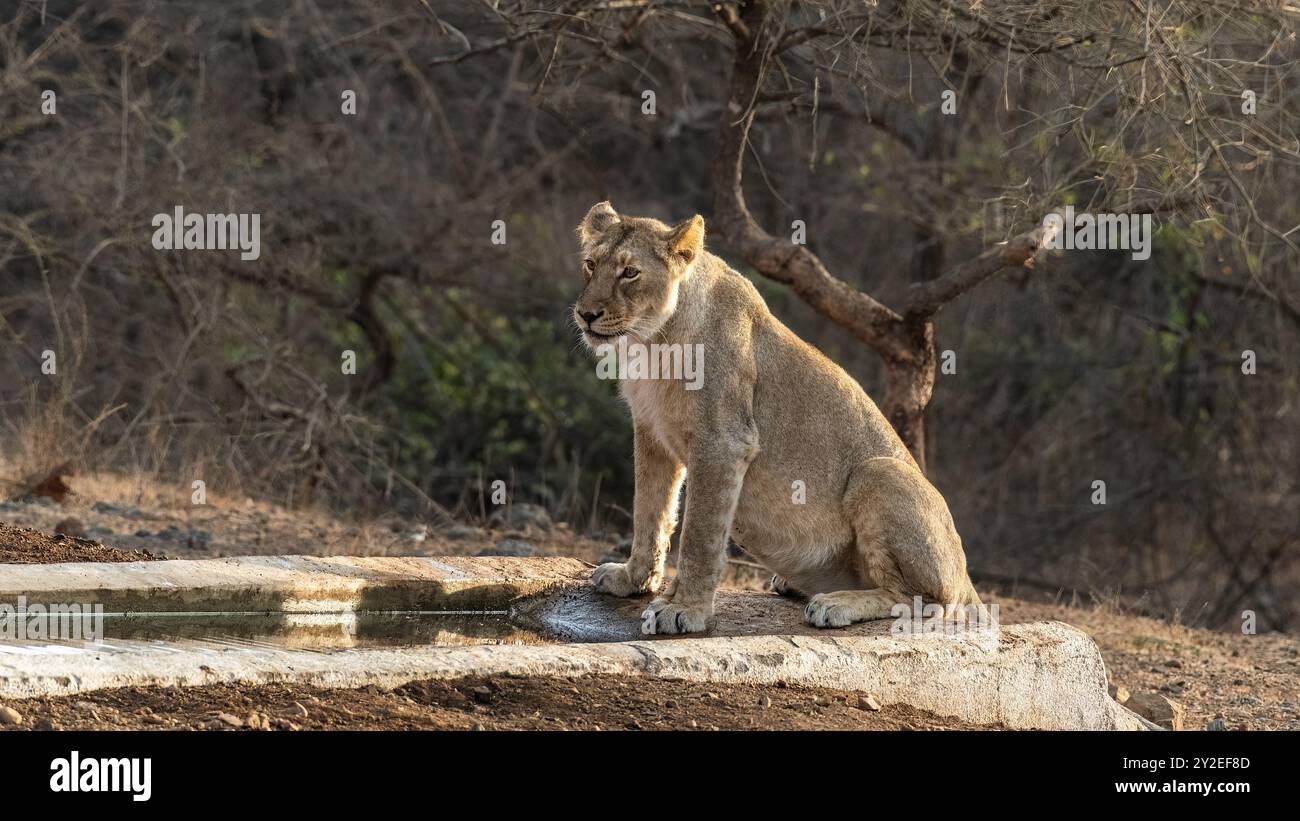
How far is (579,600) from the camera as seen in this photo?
6.86m

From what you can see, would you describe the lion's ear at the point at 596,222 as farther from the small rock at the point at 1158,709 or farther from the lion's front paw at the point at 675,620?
the small rock at the point at 1158,709

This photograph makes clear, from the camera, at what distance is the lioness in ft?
20.4

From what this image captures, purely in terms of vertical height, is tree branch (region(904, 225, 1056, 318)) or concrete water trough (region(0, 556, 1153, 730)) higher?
tree branch (region(904, 225, 1056, 318))

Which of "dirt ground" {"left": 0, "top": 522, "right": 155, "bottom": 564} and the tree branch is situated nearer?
"dirt ground" {"left": 0, "top": 522, "right": 155, "bottom": 564}

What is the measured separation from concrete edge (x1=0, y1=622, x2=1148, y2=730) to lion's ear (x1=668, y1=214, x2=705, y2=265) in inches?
64.9

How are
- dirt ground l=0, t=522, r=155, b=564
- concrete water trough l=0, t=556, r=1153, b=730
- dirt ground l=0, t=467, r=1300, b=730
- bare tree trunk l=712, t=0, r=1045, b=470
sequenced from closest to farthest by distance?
dirt ground l=0, t=467, r=1300, b=730 < concrete water trough l=0, t=556, r=1153, b=730 < dirt ground l=0, t=522, r=155, b=564 < bare tree trunk l=712, t=0, r=1045, b=470

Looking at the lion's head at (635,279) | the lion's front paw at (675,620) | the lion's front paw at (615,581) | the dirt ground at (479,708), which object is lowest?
the dirt ground at (479,708)

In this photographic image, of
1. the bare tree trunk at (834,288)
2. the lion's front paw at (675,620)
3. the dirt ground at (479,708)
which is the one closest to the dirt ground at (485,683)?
the dirt ground at (479,708)

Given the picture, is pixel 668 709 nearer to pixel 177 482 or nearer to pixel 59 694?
pixel 59 694

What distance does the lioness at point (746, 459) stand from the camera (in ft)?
20.4

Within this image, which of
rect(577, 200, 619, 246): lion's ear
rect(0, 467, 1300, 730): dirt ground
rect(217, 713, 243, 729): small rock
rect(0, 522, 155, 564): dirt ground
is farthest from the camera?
rect(0, 522, 155, 564): dirt ground

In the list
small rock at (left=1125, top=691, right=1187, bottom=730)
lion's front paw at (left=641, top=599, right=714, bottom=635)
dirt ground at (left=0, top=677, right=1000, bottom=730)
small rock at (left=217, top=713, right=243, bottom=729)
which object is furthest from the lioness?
small rock at (left=217, top=713, right=243, bottom=729)

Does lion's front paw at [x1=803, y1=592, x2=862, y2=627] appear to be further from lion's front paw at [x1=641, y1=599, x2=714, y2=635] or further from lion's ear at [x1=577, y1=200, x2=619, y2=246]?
lion's ear at [x1=577, y1=200, x2=619, y2=246]

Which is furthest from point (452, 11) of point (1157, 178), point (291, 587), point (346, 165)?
point (291, 587)
